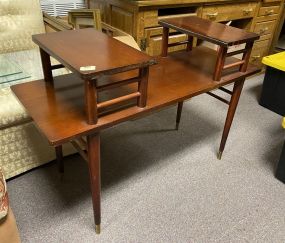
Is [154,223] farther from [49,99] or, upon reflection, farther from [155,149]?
[49,99]

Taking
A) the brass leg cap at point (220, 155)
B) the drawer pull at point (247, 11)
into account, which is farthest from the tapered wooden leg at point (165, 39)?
the drawer pull at point (247, 11)

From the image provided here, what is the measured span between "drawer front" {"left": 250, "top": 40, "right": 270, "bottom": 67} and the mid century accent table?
1607mm

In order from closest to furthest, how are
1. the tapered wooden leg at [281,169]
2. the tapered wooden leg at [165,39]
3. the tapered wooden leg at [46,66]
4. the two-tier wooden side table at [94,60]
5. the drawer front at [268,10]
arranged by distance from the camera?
the two-tier wooden side table at [94,60]
the tapered wooden leg at [46,66]
the tapered wooden leg at [165,39]
the tapered wooden leg at [281,169]
the drawer front at [268,10]

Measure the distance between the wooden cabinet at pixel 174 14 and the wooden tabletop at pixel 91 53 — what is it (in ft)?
2.28

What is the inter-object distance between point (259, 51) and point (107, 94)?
222 cm

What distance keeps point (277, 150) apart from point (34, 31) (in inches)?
69.9

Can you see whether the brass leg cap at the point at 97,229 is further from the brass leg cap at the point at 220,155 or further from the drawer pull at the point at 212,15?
the drawer pull at the point at 212,15

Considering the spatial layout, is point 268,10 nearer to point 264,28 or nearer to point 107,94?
point 264,28

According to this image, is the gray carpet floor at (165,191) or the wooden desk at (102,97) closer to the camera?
the wooden desk at (102,97)

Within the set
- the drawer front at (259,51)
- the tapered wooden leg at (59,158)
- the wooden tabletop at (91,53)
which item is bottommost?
the tapered wooden leg at (59,158)

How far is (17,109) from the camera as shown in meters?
1.26

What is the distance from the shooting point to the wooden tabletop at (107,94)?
2.80 feet

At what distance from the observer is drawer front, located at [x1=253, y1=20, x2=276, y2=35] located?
8.25 ft

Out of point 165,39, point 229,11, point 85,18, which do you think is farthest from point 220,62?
point 229,11
